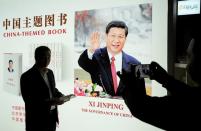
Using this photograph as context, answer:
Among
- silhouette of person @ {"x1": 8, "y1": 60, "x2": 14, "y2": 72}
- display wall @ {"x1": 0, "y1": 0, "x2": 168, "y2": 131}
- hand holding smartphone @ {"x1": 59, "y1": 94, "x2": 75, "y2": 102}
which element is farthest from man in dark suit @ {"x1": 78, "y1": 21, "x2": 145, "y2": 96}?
silhouette of person @ {"x1": 8, "y1": 60, "x2": 14, "y2": 72}

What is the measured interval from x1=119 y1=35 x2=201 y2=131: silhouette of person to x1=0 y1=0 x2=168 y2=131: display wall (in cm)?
14

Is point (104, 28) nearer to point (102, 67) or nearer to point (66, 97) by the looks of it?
point (102, 67)

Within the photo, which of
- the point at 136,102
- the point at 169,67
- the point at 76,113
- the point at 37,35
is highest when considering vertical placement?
the point at 37,35

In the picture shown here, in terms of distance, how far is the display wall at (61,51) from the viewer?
5.85ft

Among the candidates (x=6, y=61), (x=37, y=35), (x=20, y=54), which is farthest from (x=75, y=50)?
(x=6, y=61)

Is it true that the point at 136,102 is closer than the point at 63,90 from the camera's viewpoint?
Yes

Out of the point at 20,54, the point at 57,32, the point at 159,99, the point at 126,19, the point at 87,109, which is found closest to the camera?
the point at 159,99

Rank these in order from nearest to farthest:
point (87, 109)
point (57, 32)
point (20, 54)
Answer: point (87, 109)
point (57, 32)
point (20, 54)

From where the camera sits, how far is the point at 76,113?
212 centimetres

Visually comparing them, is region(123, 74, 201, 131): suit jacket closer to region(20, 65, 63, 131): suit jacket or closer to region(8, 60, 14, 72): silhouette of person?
region(20, 65, 63, 131): suit jacket

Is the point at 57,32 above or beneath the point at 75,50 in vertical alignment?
above

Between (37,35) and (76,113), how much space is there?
0.74 meters

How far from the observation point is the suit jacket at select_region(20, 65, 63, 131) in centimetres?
213

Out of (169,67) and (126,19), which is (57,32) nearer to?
(126,19)
